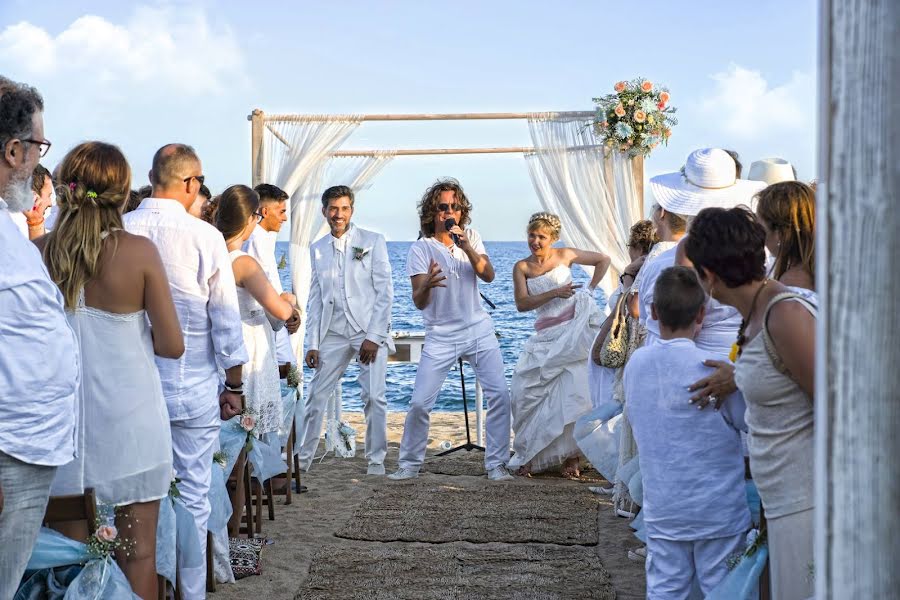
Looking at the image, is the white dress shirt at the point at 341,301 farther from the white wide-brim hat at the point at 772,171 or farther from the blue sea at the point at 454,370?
the white wide-brim hat at the point at 772,171

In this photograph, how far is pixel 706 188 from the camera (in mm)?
4281

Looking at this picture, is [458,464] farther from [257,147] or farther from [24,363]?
[24,363]

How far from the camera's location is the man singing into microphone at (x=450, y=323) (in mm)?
7070

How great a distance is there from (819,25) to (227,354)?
302cm

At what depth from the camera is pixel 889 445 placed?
3.98 ft

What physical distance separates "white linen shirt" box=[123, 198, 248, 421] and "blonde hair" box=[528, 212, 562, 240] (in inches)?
140

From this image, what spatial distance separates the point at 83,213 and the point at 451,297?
4.18 m

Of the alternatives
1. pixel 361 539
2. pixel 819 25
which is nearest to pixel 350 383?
pixel 361 539

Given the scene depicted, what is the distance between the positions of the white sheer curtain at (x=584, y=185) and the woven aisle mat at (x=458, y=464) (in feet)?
6.22

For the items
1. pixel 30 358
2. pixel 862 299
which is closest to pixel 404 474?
pixel 30 358

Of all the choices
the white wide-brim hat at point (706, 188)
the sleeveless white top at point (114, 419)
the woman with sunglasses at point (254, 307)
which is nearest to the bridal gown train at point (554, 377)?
the woman with sunglasses at point (254, 307)

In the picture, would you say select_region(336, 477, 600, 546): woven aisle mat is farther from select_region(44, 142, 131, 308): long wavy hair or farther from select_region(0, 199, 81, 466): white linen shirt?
select_region(0, 199, 81, 466): white linen shirt

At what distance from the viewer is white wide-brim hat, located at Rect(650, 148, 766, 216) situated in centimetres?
423

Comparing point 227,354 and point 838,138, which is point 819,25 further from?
point 227,354
